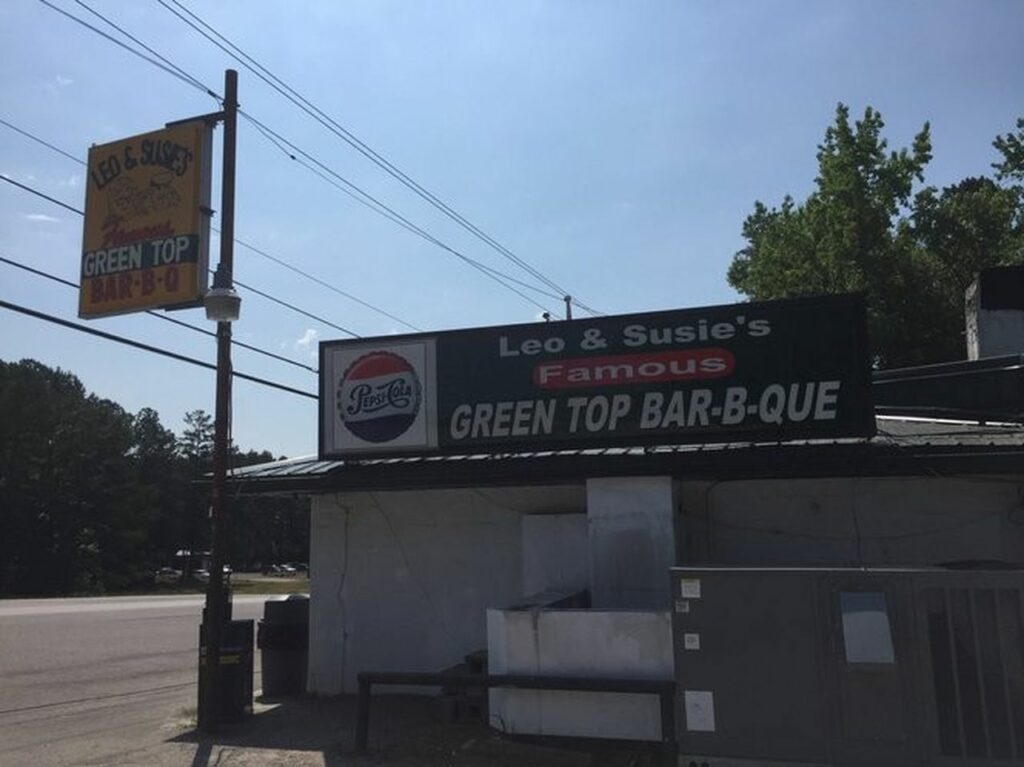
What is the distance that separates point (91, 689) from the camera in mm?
13406

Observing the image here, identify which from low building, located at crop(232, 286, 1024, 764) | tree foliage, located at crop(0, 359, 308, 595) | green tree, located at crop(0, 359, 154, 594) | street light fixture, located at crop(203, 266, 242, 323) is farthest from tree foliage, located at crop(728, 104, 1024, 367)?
green tree, located at crop(0, 359, 154, 594)

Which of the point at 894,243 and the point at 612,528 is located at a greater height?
the point at 894,243

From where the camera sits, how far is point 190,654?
18.6m

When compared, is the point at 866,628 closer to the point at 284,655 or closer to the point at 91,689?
the point at 284,655

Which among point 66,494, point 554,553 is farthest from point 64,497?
point 554,553

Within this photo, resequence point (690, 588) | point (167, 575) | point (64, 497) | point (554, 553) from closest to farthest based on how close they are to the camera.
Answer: point (690, 588) → point (554, 553) → point (64, 497) → point (167, 575)

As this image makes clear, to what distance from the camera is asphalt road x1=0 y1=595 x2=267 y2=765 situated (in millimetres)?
9328

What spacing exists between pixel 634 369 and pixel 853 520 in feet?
9.93

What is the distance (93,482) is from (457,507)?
72853 millimetres

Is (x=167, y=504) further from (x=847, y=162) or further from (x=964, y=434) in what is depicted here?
(x=964, y=434)

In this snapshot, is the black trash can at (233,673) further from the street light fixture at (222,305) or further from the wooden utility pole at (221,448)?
the street light fixture at (222,305)

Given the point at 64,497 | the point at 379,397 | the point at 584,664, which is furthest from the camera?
the point at 64,497

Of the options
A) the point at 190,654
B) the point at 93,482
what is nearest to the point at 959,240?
the point at 190,654

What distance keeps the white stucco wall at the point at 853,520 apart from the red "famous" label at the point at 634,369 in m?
1.44
